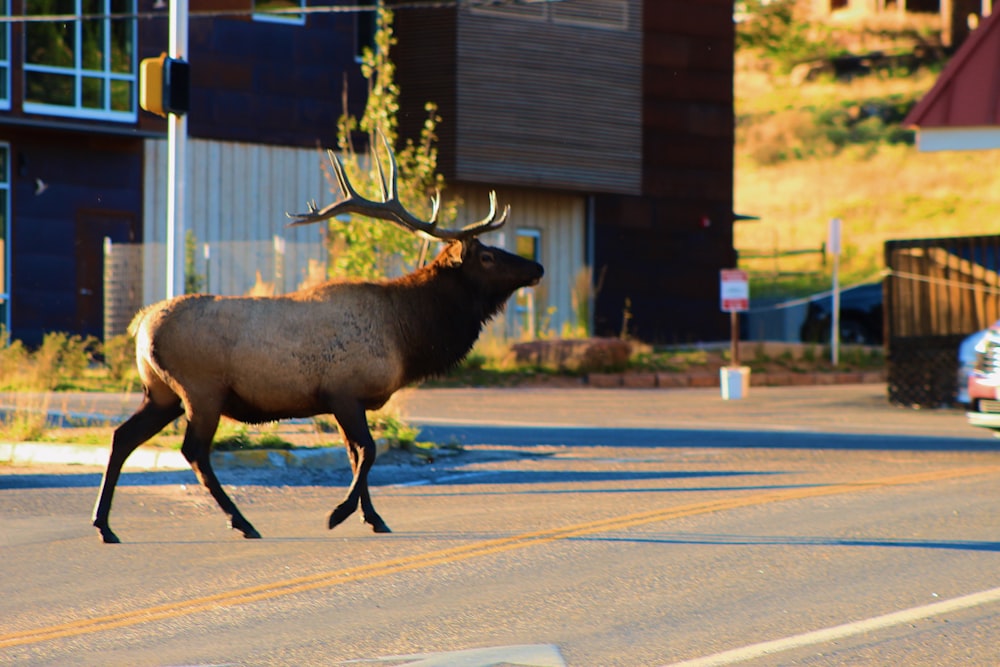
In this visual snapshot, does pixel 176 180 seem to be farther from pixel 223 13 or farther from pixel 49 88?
pixel 49 88

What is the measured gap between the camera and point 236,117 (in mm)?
31125

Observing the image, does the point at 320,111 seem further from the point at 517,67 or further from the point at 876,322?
the point at 876,322

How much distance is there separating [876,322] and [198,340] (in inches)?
1163

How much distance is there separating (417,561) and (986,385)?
24.7 ft

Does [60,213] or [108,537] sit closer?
[108,537]

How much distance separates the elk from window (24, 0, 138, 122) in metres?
19.6

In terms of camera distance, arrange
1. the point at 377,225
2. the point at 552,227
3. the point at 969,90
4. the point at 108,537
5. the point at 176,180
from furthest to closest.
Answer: the point at 552,227 → the point at 377,225 → the point at 969,90 → the point at 176,180 → the point at 108,537

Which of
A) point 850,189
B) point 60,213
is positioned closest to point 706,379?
point 60,213

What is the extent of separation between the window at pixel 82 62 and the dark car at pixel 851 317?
16.8 meters

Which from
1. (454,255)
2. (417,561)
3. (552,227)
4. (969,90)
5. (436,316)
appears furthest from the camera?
(552,227)

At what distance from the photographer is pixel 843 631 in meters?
6.90

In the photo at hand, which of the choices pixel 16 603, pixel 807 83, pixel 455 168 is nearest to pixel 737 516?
pixel 16 603

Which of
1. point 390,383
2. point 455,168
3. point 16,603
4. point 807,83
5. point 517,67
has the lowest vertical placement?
point 16,603

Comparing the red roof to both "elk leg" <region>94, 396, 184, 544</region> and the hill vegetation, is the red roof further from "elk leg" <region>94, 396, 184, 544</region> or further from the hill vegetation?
the hill vegetation
